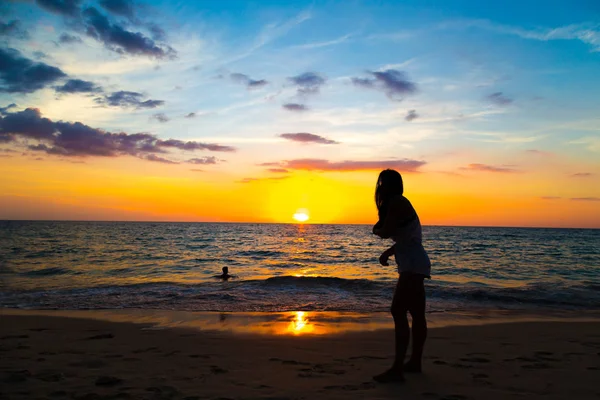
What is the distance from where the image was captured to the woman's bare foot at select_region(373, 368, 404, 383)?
14.9 feet

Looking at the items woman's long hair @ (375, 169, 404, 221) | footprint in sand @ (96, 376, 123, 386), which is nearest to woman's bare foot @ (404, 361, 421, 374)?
woman's long hair @ (375, 169, 404, 221)

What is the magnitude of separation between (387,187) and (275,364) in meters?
2.87

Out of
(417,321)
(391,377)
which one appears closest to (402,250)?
(417,321)

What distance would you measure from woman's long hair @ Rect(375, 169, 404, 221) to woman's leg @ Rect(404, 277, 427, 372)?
0.90 meters

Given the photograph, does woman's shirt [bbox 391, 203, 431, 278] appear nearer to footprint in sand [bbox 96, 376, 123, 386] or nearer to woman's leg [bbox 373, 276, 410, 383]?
woman's leg [bbox 373, 276, 410, 383]

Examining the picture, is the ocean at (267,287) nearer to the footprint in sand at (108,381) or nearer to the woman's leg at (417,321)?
the woman's leg at (417,321)

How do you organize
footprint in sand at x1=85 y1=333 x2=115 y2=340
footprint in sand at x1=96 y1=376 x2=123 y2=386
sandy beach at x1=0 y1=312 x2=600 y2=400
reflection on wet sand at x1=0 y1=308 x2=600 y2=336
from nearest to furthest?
sandy beach at x1=0 y1=312 x2=600 y2=400 < footprint in sand at x1=96 y1=376 x2=123 y2=386 < footprint in sand at x1=85 y1=333 x2=115 y2=340 < reflection on wet sand at x1=0 y1=308 x2=600 y2=336

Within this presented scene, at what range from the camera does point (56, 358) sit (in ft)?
18.0

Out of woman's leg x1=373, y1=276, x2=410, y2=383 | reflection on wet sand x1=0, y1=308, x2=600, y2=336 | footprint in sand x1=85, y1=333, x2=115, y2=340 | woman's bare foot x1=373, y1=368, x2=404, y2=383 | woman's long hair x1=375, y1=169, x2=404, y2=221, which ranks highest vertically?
woman's long hair x1=375, y1=169, x2=404, y2=221

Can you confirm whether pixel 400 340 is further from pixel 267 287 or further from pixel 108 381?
pixel 267 287

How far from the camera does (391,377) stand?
4.55 meters

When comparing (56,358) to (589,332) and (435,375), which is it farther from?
(589,332)

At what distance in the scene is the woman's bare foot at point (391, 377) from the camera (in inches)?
179

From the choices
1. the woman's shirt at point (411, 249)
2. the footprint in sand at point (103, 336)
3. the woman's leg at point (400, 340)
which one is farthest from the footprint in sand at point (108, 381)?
the woman's shirt at point (411, 249)
